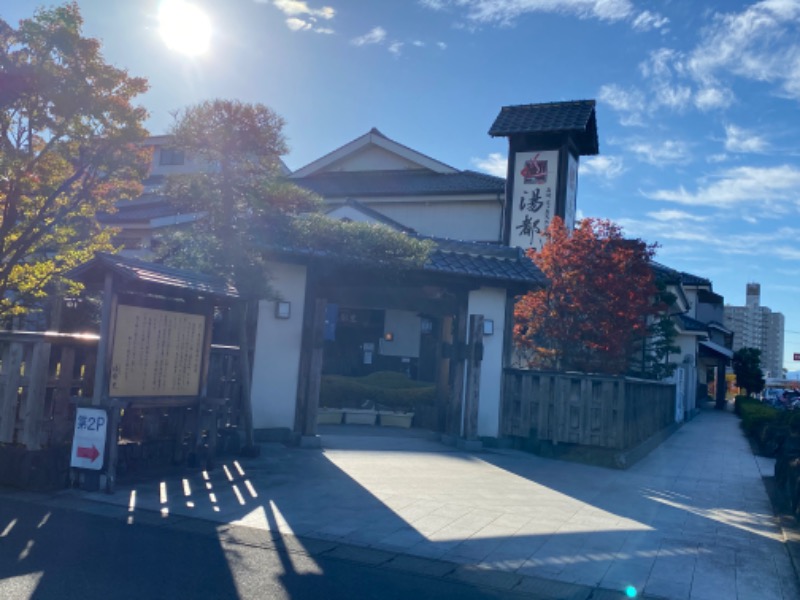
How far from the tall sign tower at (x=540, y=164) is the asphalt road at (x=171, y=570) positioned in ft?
55.2

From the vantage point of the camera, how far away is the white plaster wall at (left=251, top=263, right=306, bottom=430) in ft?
39.3

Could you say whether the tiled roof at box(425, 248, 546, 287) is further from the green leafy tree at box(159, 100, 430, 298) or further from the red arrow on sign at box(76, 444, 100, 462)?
the red arrow on sign at box(76, 444, 100, 462)

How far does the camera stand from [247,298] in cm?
990

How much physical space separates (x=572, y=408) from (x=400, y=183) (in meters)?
13.5

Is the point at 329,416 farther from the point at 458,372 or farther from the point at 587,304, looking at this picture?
the point at 587,304

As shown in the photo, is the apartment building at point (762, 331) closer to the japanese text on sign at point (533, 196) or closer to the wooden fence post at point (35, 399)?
the japanese text on sign at point (533, 196)

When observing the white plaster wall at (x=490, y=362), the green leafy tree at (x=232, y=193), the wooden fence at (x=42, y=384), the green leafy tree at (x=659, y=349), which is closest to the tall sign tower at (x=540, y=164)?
the green leafy tree at (x=659, y=349)

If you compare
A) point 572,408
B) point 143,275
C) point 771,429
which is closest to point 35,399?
point 143,275

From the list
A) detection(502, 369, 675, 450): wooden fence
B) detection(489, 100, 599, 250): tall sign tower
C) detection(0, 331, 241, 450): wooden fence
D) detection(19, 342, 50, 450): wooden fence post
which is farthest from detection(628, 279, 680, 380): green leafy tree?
detection(19, 342, 50, 450): wooden fence post

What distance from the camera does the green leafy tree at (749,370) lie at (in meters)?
43.1

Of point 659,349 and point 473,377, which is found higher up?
point 659,349

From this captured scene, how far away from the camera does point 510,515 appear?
7996mm

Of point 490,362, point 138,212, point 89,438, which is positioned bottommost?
point 89,438

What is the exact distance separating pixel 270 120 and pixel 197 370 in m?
3.72
